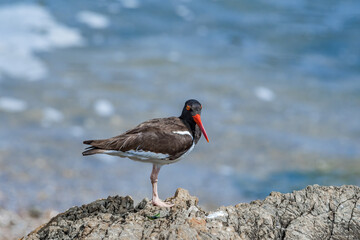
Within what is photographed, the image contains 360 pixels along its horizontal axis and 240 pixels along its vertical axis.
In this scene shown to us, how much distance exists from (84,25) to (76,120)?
9572 millimetres

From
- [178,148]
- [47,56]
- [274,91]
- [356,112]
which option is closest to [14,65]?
[47,56]

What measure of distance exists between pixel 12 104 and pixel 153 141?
10595 mm

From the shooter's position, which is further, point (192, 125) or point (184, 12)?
point (184, 12)

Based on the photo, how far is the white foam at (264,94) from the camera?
17.2 metres

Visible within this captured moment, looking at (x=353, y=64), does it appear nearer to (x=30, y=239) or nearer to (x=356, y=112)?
(x=356, y=112)

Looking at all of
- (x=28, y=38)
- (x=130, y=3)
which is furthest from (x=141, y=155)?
(x=130, y=3)

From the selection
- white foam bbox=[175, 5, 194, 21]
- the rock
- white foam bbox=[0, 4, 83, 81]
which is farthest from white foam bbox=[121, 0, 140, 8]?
the rock

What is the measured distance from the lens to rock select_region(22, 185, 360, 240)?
4.34m

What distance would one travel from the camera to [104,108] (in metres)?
15.4

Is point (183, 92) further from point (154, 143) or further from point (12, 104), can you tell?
point (154, 143)

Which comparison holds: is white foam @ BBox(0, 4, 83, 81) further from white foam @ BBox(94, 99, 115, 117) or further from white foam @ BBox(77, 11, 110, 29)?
white foam @ BBox(94, 99, 115, 117)

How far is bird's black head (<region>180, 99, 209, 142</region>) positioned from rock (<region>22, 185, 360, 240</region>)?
140 centimetres

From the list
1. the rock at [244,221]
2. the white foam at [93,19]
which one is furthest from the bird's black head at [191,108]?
the white foam at [93,19]

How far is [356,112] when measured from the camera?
53.7ft
